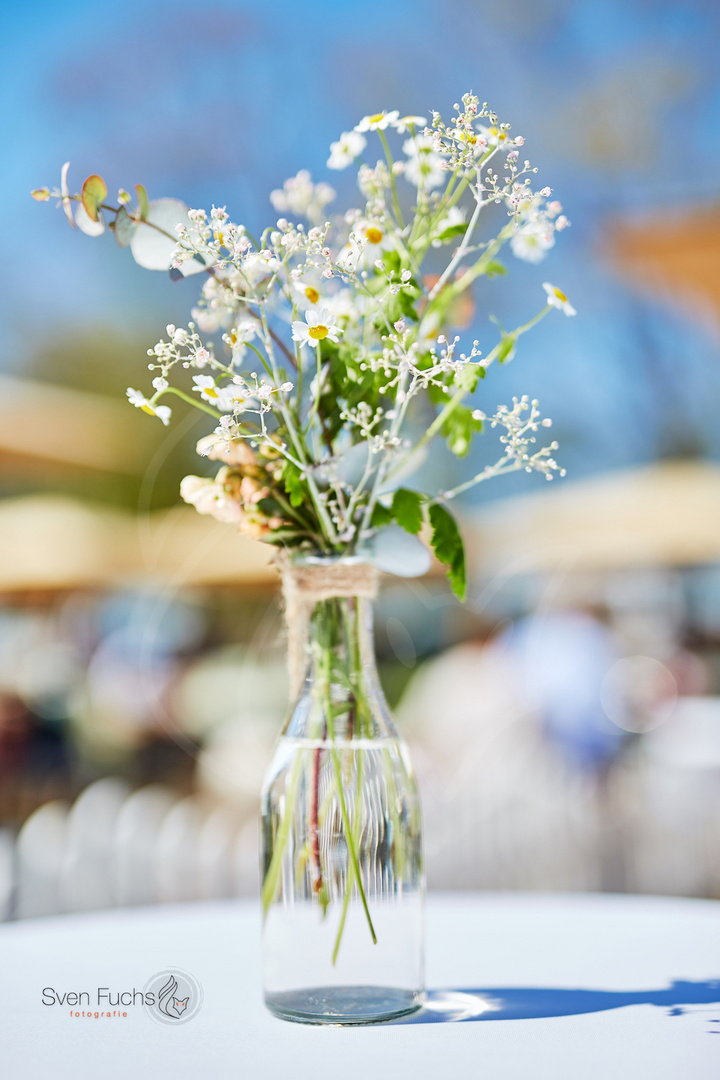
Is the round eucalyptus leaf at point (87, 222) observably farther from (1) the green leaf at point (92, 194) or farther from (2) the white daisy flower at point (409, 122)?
(2) the white daisy flower at point (409, 122)

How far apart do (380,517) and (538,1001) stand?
36cm

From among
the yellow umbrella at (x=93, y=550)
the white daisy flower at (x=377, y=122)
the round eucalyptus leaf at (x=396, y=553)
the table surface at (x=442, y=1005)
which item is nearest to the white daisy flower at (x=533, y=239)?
the white daisy flower at (x=377, y=122)

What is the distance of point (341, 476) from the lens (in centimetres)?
67

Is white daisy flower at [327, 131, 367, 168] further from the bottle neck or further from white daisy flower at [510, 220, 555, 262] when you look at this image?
the bottle neck

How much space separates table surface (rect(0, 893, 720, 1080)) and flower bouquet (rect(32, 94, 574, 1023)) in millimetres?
46

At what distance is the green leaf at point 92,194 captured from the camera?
672mm

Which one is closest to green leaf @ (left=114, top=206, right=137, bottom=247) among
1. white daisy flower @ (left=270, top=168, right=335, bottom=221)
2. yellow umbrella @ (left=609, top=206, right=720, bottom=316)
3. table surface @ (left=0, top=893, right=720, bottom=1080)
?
white daisy flower @ (left=270, top=168, right=335, bottom=221)

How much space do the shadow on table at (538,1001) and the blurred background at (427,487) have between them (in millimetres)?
312

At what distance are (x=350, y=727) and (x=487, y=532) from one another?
10.9 feet

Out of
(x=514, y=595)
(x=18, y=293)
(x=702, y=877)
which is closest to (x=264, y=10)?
(x=18, y=293)

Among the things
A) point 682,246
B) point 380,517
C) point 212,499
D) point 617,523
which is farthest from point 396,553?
point 617,523

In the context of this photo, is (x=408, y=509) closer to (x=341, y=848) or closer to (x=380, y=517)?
(x=380, y=517)

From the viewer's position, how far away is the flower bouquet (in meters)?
0.64

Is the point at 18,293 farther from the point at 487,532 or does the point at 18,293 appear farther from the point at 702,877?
the point at 702,877
